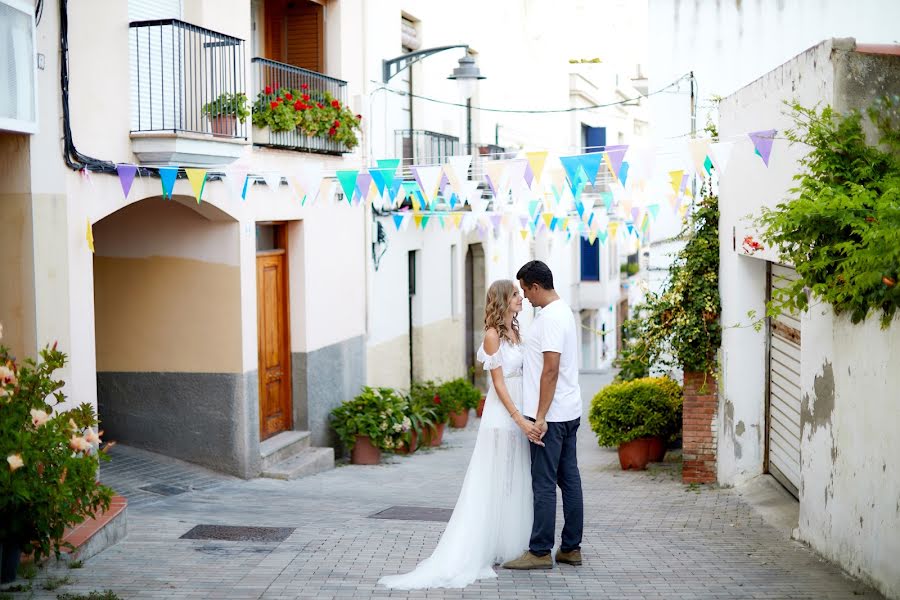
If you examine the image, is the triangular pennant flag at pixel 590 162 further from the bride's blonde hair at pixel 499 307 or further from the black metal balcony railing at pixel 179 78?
the black metal balcony railing at pixel 179 78

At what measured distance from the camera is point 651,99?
16.7 m

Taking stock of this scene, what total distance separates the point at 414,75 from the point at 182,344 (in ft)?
28.0

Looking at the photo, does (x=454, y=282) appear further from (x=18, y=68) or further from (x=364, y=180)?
(x=18, y=68)

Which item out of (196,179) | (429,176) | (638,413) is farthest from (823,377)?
Answer: (196,179)

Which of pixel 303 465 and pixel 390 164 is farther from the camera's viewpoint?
pixel 303 465

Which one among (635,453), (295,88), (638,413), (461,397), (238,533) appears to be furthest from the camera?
(461,397)

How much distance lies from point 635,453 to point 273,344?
15.2 feet

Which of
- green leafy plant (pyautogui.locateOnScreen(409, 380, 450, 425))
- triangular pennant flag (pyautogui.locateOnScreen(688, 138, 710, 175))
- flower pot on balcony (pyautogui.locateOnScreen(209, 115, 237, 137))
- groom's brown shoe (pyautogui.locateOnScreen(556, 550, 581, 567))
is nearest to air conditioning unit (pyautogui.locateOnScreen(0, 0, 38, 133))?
flower pot on balcony (pyautogui.locateOnScreen(209, 115, 237, 137))

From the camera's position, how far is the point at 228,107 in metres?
10.8

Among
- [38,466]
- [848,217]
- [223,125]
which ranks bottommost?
[38,466]

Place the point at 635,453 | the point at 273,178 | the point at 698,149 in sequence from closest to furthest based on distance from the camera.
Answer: the point at 698,149, the point at 273,178, the point at 635,453

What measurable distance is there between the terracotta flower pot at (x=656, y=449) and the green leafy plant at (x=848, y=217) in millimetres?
5610

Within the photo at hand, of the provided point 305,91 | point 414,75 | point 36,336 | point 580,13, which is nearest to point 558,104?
point 580,13

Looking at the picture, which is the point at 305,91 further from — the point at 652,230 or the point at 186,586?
the point at 186,586
